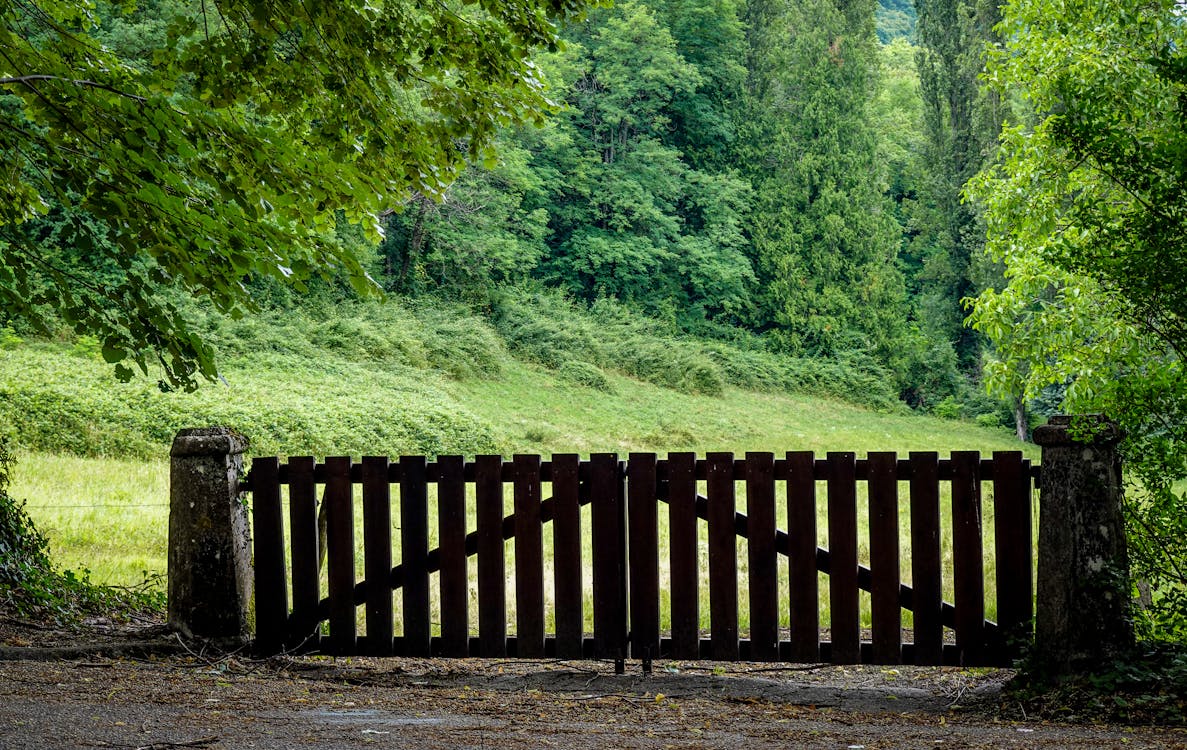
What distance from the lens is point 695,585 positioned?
652 cm

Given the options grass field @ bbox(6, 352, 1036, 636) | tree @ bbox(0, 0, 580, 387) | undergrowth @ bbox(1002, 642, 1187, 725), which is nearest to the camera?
tree @ bbox(0, 0, 580, 387)

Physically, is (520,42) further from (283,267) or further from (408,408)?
(408,408)

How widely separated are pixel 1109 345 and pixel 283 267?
7830mm

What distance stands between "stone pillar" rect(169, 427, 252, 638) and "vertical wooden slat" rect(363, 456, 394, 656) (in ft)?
2.65

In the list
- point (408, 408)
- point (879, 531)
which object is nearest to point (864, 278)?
point (408, 408)

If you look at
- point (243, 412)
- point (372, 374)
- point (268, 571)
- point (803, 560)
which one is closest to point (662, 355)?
point (372, 374)

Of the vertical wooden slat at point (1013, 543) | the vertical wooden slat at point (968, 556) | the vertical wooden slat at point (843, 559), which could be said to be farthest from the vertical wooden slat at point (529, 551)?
the vertical wooden slat at point (1013, 543)

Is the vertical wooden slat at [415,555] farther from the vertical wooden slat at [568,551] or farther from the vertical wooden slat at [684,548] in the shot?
the vertical wooden slat at [684,548]

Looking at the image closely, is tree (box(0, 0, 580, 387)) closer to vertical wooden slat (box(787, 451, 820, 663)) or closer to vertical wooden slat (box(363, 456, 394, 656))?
vertical wooden slat (box(363, 456, 394, 656))

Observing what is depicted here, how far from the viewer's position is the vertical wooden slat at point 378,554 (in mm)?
6734

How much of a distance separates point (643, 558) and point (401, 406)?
17429 mm

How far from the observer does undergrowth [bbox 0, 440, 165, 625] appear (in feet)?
25.6

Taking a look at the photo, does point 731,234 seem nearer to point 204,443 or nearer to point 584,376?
point 584,376

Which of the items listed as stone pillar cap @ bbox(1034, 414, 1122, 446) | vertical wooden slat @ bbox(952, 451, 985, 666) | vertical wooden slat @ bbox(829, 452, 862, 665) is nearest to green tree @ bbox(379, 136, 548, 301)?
vertical wooden slat @ bbox(829, 452, 862, 665)
